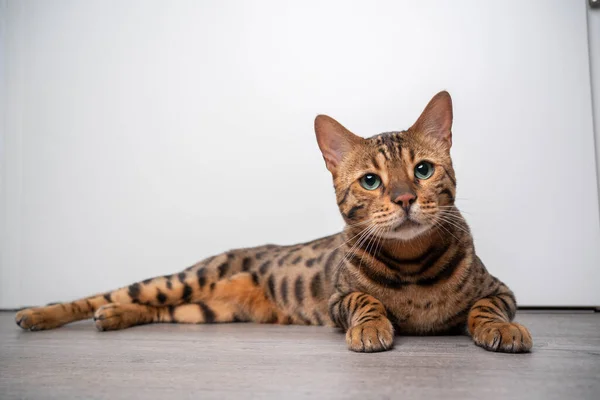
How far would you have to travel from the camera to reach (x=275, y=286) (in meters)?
2.36

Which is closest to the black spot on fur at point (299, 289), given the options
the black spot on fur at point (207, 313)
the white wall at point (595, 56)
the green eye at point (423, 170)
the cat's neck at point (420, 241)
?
the black spot on fur at point (207, 313)

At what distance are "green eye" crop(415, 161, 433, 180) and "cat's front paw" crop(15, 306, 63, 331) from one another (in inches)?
63.7

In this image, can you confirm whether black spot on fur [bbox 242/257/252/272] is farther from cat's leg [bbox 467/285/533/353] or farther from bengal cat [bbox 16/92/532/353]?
cat's leg [bbox 467/285/533/353]

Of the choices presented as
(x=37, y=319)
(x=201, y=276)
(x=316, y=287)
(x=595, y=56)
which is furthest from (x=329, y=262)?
(x=595, y=56)

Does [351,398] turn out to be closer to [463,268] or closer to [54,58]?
[463,268]

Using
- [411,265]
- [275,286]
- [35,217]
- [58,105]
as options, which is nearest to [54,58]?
[58,105]

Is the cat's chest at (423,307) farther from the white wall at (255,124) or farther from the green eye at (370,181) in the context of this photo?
the white wall at (255,124)

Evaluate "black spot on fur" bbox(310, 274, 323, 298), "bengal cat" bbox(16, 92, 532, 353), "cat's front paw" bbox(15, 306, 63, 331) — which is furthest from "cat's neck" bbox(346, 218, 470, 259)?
"cat's front paw" bbox(15, 306, 63, 331)

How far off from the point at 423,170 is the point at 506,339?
1.94ft

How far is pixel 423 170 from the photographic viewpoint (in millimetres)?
1706

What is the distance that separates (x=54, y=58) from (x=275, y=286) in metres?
2.12

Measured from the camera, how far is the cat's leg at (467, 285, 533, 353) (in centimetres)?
138

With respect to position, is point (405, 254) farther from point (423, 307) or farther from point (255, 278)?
point (255, 278)

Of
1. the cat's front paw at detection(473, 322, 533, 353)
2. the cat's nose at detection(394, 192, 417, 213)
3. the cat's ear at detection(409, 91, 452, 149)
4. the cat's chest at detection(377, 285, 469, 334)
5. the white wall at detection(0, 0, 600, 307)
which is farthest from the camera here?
the white wall at detection(0, 0, 600, 307)
